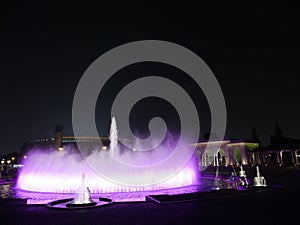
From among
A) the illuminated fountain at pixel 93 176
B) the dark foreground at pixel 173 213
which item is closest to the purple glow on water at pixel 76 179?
the illuminated fountain at pixel 93 176

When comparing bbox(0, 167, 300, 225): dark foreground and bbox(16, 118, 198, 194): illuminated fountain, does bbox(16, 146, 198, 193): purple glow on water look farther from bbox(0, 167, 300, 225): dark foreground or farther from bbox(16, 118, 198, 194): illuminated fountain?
bbox(0, 167, 300, 225): dark foreground

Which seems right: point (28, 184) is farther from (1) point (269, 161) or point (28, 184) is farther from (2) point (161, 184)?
(1) point (269, 161)

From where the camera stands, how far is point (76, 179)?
2406 cm

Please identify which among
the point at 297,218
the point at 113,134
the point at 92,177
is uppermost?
the point at 113,134

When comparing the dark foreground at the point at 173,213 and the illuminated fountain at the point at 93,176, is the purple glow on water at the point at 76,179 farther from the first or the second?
the dark foreground at the point at 173,213

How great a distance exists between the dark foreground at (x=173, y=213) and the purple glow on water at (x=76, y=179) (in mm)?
7351

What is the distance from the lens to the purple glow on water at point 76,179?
22.7 metres

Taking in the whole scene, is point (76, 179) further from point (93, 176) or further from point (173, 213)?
point (173, 213)

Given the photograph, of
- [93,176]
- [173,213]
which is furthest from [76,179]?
[173,213]

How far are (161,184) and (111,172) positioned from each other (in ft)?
16.0

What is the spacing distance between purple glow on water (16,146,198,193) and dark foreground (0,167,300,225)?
7.35 m

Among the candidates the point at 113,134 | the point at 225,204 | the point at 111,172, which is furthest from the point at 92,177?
the point at 113,134

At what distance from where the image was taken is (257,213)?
38.4 feet

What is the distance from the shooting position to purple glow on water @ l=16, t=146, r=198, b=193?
74.5ft
